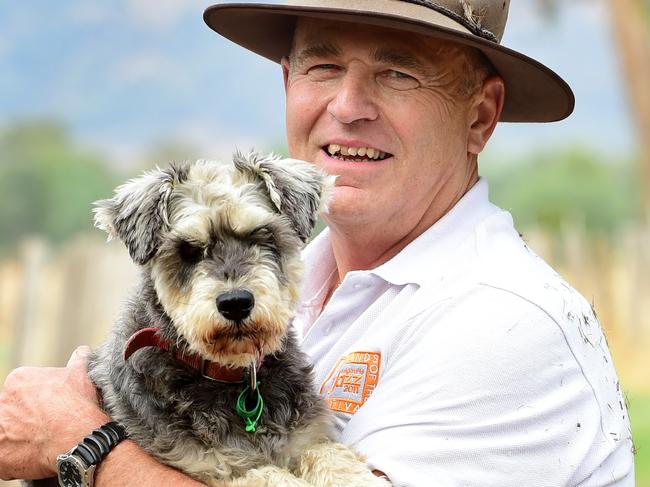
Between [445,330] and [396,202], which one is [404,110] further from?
[445,330]

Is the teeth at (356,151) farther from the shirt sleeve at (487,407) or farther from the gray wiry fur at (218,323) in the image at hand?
the shirt sleeve at (487,407)

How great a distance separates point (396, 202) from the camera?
429cm

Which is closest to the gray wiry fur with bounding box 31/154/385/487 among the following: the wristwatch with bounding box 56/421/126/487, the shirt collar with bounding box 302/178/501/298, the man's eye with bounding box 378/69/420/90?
the wristwatch with bounding box 56/421/126/487

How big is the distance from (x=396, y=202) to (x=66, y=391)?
166cm

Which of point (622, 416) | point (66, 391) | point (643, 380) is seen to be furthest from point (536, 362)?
point (643, 380)

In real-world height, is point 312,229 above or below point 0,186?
above

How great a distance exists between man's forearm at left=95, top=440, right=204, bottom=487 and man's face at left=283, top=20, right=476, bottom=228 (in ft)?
4.81

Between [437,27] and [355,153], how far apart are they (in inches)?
28.6

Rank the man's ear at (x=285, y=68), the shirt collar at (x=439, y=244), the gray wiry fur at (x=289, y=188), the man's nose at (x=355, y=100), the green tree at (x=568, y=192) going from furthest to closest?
the green tree at (x=568, y=192) < the man's ear at (x=285, y=68) < the man's nose at (x=355, y=100) < the shirt collar at (x=439, y=244) < the gray wiry fur at (x=289, y=188)

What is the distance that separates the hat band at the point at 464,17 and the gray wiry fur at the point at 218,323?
3.26 feet

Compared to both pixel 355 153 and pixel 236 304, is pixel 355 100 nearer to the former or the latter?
pixel 355 153

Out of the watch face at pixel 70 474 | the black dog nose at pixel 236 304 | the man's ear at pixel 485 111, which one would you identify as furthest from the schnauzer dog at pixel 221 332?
the man's ear at pixel 485 111

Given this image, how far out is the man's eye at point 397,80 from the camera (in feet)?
14.1

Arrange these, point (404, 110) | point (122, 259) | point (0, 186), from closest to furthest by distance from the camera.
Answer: point (404, 110) < point (122, 259) < point (0, 186)
